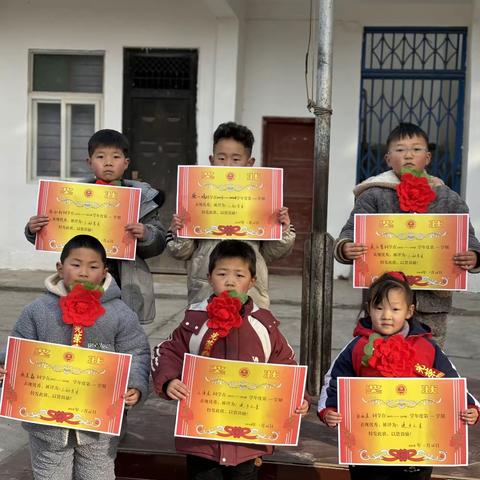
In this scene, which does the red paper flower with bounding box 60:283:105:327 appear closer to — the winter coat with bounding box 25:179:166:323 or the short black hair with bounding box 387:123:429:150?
the winter coat with bounding box 25:179:166:323

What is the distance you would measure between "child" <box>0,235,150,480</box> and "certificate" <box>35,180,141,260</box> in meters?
0.41

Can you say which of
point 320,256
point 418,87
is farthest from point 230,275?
point 418,87

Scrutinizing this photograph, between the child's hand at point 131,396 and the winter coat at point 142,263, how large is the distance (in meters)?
0.74

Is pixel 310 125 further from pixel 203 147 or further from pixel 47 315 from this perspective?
pixel 47 315

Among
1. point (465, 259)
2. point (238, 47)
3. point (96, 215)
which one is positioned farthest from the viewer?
point (238, 47)

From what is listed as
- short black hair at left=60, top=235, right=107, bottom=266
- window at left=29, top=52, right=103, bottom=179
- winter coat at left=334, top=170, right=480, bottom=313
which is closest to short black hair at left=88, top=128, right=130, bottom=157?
short black hair at left=60, top=235, right=107, bottom=266

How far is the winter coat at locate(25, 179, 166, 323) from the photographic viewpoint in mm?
3244

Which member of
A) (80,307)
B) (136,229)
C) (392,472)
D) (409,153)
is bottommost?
(392,472)

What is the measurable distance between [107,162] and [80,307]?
0.88m

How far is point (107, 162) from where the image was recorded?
10.6 feet

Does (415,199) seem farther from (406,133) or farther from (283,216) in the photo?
Result: (283,216)

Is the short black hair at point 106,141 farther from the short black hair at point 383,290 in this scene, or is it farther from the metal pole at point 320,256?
the short black hair at point 383,290

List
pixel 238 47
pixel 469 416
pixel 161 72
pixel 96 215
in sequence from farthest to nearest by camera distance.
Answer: pixel 161 72 < pixel 238 47 < pixel 96 215 < pixel 469 416

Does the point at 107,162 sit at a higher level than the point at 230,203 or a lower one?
higher
